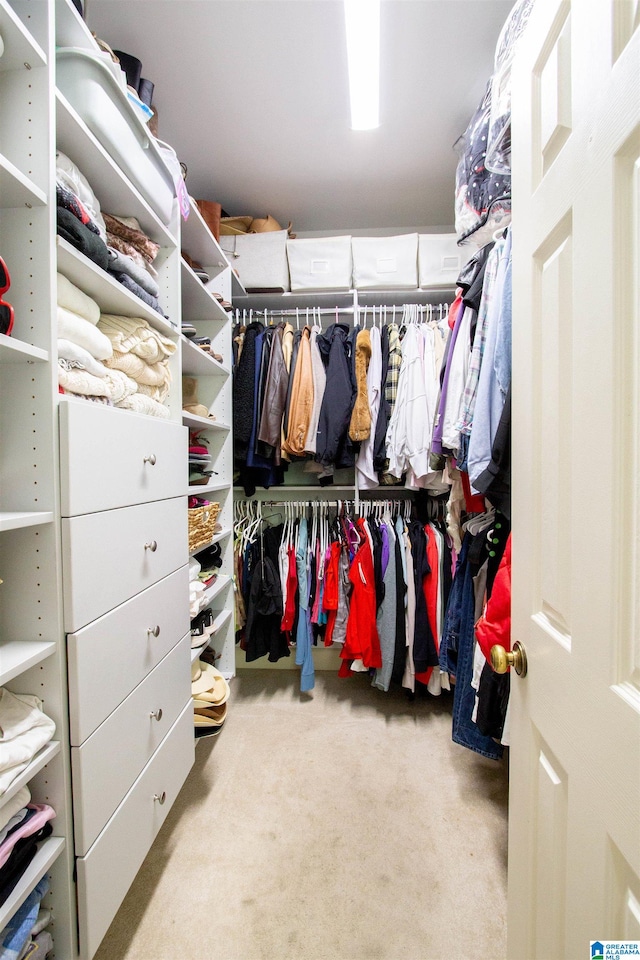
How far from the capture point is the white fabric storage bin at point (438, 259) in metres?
1.99

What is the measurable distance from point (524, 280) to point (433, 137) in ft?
5.15

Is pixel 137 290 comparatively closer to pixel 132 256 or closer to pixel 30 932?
pixel 132 256

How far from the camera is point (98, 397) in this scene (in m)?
0.98

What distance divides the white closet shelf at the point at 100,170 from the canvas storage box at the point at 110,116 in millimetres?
32

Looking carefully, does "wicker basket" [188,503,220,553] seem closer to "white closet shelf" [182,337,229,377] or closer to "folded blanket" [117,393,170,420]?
"folded blanket" [117,393,170,420]

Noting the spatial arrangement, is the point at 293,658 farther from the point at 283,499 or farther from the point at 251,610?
the point at 283,499

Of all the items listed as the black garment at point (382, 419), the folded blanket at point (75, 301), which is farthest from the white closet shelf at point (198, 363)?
the black garment at point (382, 419)

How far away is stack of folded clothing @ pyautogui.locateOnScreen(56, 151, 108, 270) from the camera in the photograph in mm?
826

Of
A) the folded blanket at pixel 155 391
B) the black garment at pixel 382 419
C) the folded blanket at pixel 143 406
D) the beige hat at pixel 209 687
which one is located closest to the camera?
the folded blanket at pixel 143 406

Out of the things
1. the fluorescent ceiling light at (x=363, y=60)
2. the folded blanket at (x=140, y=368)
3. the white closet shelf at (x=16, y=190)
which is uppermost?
the fluorescent ceiling light at (x=363, y=60)

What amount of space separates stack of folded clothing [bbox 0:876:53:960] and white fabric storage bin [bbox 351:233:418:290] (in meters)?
2.50

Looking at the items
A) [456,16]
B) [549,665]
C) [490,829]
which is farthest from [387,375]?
[490,829]

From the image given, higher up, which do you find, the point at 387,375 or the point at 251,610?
the point at 387,375

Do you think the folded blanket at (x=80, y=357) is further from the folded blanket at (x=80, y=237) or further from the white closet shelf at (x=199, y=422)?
the white closet shelf at (x=199, y=422)
